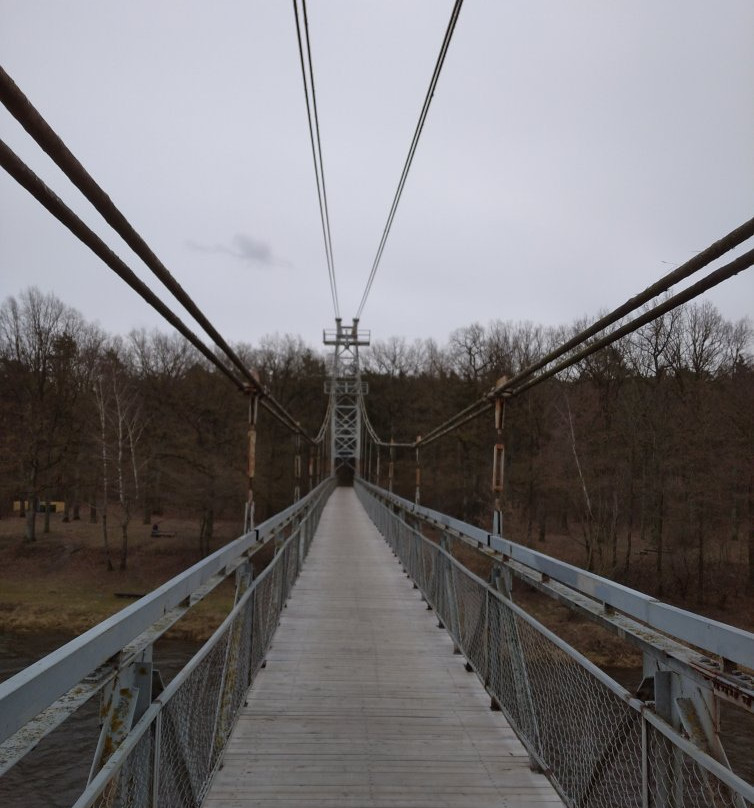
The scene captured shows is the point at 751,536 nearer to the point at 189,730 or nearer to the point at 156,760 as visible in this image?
the point at 189,730

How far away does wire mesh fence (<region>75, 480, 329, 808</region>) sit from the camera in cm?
162

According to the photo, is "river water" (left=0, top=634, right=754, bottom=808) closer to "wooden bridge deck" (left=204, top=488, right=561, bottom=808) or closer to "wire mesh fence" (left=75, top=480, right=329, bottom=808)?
"wooden bridge deck" (left=204, top=488, right=561, bottom=808)

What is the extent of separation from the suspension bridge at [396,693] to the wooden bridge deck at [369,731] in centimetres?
1

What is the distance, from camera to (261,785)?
2668 millimetres

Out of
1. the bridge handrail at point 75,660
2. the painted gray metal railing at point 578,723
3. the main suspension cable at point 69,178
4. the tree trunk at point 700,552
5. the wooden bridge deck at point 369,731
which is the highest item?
the main suspension cable at point 69,178

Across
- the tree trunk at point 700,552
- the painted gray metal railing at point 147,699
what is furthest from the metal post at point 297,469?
the tree trunk at point 700,552

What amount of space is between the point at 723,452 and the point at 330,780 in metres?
17.6

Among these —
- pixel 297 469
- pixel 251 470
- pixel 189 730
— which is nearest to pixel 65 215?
pixel 189 730

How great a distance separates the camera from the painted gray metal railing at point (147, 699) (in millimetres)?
1273

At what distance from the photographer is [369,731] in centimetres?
331

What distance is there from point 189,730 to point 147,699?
1.73ft

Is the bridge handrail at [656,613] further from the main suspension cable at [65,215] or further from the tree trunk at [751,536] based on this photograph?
the tree trunk at [751,536]

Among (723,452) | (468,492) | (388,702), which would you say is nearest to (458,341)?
(468,492)

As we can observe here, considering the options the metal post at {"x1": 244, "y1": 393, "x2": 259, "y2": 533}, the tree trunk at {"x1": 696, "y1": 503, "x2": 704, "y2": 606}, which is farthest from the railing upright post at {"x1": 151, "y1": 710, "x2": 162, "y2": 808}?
the tree trunk at {"x1": 696, "y1": 503, "x2": 704, "y2": 606}
